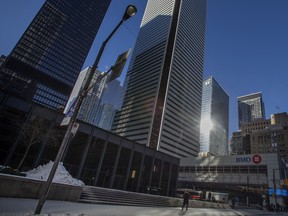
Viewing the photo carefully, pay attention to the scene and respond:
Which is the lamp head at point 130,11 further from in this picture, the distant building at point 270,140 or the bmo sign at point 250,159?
the distant building at point 270,140

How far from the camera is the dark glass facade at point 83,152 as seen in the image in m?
23.9

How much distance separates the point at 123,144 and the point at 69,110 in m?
23.8

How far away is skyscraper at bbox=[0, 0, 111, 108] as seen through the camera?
11638cm

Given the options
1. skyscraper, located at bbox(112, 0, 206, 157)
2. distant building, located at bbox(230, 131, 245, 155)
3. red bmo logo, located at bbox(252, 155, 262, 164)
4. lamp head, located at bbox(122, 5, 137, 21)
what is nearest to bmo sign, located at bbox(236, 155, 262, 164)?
red bmo logo, located at bbox(252, 155, 262, 164)

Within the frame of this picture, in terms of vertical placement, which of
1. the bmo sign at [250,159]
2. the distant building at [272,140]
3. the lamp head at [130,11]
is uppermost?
the distant building at [272,140]

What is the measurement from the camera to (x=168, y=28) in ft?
491

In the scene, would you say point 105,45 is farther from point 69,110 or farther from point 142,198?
point 142,198

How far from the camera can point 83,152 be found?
25.9m

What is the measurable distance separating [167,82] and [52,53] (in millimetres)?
81695

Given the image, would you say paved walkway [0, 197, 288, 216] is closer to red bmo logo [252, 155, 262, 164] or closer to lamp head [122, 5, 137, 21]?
lamp head [122, 5, 137, 21]

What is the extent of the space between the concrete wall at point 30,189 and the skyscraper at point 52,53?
11285 centimetres

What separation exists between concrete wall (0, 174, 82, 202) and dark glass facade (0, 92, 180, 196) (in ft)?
35.0

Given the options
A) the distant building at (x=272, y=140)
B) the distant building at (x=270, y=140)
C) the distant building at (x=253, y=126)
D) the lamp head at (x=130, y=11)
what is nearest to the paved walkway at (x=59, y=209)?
the lamp head at (x=130, y=11)

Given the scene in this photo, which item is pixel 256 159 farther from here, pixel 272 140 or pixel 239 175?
pixel 272 140
